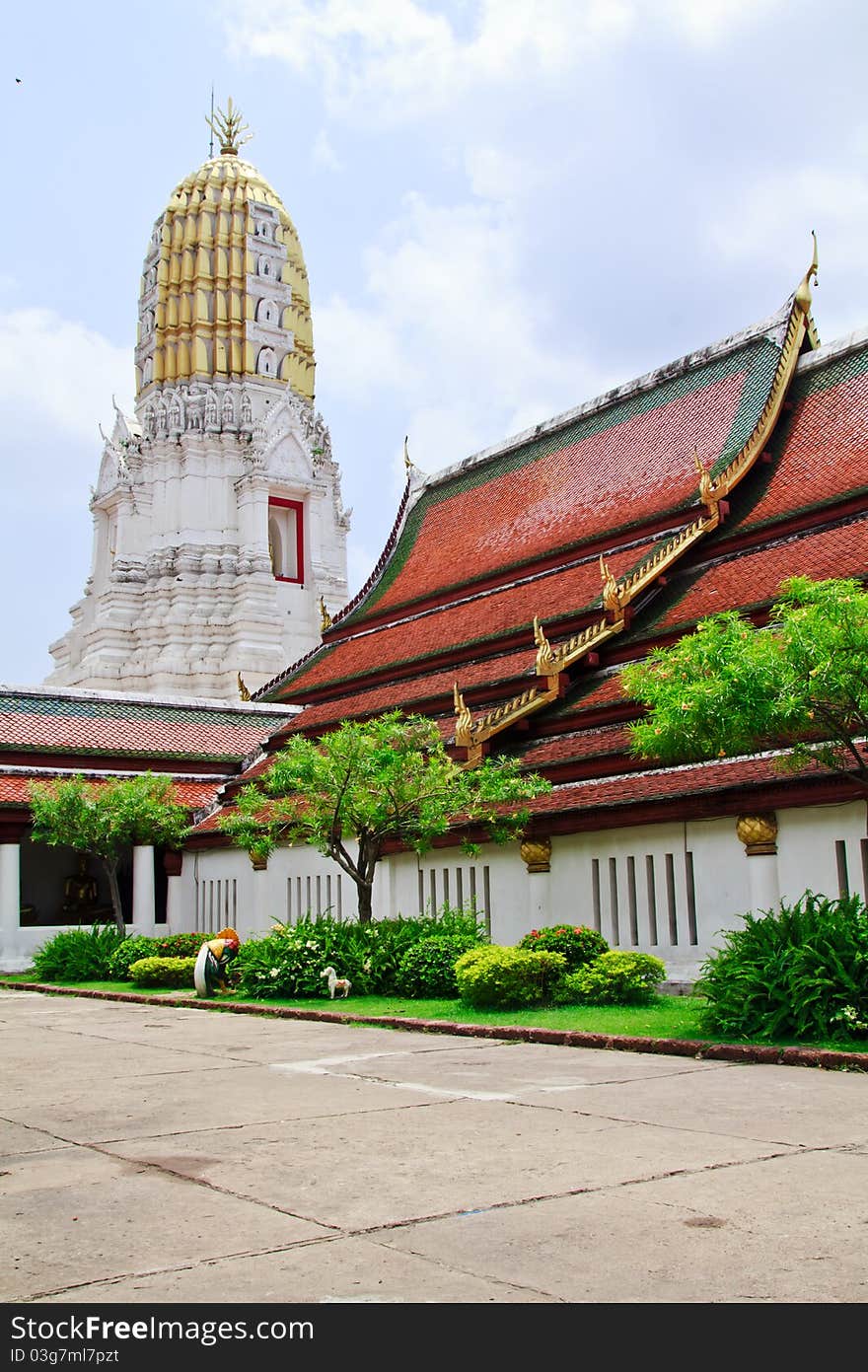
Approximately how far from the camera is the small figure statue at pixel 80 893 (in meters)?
29.5

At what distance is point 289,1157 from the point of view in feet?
21.6

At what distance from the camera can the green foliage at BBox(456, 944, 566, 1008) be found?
1379 cm

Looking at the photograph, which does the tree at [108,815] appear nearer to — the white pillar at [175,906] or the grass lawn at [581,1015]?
the white pillar at [175,906]

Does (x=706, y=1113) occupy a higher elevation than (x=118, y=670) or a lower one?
lower

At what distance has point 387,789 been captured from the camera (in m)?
16.8

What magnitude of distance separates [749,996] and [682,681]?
8.82 ft

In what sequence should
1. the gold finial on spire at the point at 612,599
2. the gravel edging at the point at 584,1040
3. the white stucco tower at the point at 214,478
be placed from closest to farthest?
the gravel edging at the point at 584,1040
the gold finial on spire at the point at 612,599
the white stucco tower at the point at 214,478

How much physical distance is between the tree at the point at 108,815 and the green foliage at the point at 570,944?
10.6m

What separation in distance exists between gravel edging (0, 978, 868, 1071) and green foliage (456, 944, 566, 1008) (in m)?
0.83

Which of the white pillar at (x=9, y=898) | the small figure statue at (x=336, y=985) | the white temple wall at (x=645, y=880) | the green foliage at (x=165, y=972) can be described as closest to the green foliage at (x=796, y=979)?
the white temple wall at (x=645, y=880)

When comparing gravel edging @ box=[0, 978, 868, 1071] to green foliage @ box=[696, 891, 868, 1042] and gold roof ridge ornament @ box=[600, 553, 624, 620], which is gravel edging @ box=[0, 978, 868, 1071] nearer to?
green foliage @ box=[696, 891, 868, 1042]

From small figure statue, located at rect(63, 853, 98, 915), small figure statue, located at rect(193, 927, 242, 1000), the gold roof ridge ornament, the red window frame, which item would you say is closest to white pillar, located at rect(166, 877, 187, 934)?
small figure statue, located at rect(63, 853, 98, 915)
